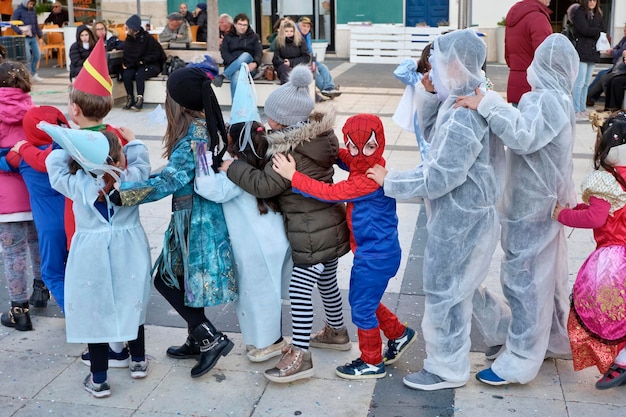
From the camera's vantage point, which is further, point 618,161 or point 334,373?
point 334,373

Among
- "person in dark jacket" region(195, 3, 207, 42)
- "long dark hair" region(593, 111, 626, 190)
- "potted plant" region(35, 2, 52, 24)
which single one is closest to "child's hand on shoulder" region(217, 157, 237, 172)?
"long dark hair" region(593, 111, 626, 190)

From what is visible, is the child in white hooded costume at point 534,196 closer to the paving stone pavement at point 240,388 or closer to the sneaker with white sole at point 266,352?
the paving stone pavement at point 240,388

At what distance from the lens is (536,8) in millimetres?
7098

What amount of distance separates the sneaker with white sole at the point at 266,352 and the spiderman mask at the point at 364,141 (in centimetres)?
106

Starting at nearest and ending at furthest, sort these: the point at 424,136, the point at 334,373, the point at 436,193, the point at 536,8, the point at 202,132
A: the point at 436,193 → the point at 202,132 → the point at 334,373 → the point at 424,136 → the point at 536,8

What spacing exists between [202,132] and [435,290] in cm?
136

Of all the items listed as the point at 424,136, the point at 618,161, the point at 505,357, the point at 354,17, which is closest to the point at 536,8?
the point at 424,136

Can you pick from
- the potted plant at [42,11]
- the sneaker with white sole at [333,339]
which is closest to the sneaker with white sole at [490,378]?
the sneaker with white sole at [333,339]

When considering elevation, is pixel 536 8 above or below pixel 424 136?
above

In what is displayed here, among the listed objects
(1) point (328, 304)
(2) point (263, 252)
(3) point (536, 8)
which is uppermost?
(3) point (536, 8)

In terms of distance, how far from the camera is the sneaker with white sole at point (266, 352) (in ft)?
14.3

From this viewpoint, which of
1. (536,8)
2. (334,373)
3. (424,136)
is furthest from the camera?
(536,8)

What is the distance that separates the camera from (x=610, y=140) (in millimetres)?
3865

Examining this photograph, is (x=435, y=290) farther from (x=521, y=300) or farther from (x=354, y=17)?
(x=354, y=17)
